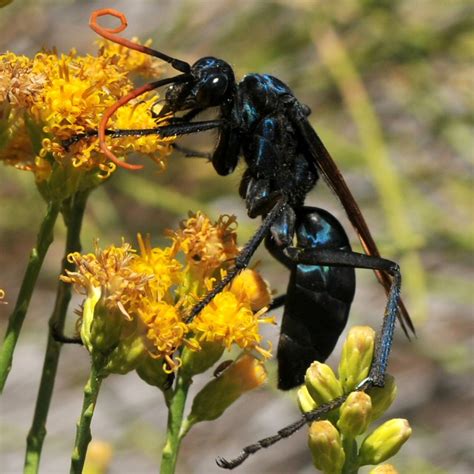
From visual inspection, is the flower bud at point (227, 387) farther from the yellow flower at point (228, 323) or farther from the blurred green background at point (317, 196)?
the blurred green background at point (317, 196)

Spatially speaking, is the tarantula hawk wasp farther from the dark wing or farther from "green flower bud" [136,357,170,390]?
"green flower bud" [136,357,170,390]

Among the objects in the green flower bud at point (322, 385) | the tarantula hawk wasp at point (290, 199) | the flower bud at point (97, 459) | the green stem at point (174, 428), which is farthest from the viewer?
the tarantula hawk wasp at point (290, 199)

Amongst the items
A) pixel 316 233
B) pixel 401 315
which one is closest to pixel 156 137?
pixel 316 233

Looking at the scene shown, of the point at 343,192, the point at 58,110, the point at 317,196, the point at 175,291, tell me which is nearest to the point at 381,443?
the point at 175,291

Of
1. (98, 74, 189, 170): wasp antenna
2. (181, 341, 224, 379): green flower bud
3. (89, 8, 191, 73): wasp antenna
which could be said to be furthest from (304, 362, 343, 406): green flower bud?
(89, 8, 191, 73): wasp antenna

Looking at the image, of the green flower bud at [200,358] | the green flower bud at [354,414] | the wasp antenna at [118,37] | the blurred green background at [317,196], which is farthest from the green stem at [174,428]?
the blurred green background at [317,196]

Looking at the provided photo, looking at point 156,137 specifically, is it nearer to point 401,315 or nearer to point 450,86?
point 401,315
